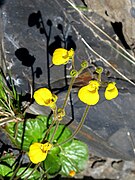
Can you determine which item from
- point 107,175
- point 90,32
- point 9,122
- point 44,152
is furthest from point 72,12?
point 107,175

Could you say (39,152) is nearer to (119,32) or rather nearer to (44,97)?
(44,97)

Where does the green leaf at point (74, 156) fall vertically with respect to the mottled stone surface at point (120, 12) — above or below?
below

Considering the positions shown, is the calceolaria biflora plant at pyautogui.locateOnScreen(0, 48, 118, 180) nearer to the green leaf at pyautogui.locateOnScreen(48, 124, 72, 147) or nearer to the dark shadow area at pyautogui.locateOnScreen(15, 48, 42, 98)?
the green leaf at pyautogui.locateOnScreen(48, 124, 72, 147)

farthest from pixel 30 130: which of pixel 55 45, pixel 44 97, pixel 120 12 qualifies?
pixel 120 12

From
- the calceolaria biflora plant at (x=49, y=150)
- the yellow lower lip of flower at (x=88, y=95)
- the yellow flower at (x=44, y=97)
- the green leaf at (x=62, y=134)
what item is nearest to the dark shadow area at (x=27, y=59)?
the calceolaria biflora plant at (x=49, y=150)

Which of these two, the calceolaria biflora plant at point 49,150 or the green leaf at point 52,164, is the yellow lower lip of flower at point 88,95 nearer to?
the calceolaria biflora plant at point 49,150

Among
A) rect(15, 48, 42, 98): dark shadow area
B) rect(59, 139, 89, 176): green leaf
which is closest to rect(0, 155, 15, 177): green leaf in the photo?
rect(59, 139, 89, 176): green leaf

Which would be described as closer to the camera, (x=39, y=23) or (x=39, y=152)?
(x=39, y=152)

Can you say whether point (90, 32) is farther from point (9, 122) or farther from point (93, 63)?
point (9, 122)
